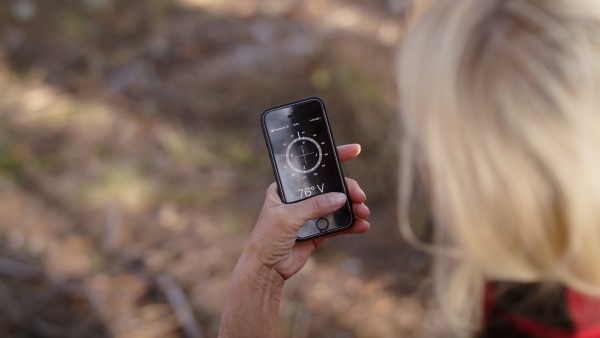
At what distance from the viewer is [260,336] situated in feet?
2.72

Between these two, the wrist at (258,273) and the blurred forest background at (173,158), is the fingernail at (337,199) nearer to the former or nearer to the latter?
the wrist at (258,273)

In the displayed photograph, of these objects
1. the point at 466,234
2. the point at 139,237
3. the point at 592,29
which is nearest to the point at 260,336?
the point at 466,234

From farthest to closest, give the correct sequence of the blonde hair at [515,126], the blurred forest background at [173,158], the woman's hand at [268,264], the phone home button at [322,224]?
the blurred forest background at [173,158]
the blonde hair at [515,126]
the phone home button at [322,224]
the woman's hand at [268,264]

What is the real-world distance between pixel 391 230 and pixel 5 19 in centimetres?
296

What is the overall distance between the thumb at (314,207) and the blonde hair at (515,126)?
44cm

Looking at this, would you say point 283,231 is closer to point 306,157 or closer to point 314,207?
point 314,207

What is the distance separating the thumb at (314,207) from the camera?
0.91m

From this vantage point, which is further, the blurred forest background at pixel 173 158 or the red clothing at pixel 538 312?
the blurred forest background at pixel 173 158

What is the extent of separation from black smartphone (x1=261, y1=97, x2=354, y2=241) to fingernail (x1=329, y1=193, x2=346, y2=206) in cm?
7

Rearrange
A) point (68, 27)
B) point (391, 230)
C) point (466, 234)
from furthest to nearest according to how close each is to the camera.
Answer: point (68, 27), point (391, 230), point (466, 234)

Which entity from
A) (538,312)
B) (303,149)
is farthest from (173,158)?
(538,312)

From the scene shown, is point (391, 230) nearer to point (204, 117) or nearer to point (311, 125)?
point (204, 117)

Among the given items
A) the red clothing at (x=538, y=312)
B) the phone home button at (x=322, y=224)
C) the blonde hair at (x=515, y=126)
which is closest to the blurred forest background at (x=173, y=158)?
the red clothing at (x=538, y=312)

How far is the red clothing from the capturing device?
1.32 m
